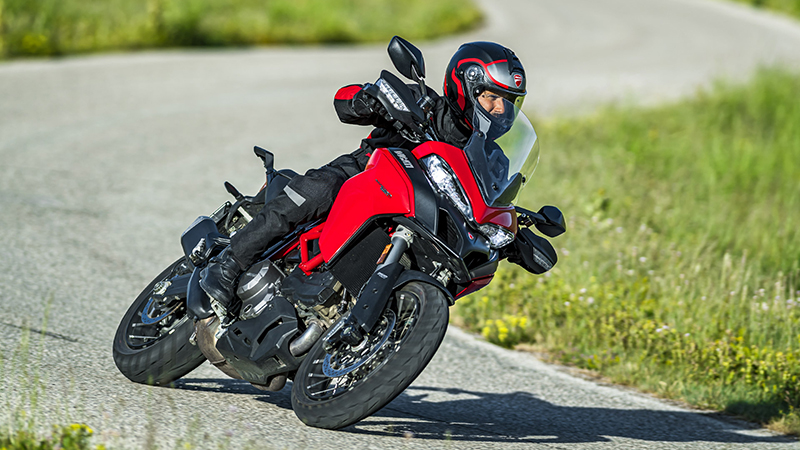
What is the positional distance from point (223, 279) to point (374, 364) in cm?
96

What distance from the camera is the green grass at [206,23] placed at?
15102 mm

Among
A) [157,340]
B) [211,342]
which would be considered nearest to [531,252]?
[211,342]

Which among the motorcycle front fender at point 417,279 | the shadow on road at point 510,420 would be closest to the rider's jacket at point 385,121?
the motorcycle front fender at point 417,279

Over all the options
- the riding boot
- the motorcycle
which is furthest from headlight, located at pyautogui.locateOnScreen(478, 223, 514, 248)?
the riding boot

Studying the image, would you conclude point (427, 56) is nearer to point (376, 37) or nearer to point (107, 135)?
point (376, 37)

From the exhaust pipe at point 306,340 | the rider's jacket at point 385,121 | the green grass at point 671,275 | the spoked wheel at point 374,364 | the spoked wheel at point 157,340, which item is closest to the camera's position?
the spoked wheel at point 374,364

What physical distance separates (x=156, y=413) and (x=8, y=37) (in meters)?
12.5

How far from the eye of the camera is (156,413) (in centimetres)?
386

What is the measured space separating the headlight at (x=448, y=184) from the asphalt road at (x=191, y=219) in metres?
1.10

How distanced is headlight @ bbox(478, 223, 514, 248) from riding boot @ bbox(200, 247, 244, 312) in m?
1.22

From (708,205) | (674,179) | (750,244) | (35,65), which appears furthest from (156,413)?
(35,65)

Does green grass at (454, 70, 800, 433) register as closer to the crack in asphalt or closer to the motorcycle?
the motorcycle

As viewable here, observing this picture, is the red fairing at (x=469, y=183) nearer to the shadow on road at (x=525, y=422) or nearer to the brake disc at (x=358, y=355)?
the brake disc at (x=358, y=355)

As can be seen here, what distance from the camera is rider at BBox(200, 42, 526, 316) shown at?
3.85 meters
